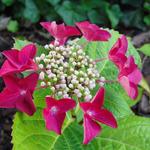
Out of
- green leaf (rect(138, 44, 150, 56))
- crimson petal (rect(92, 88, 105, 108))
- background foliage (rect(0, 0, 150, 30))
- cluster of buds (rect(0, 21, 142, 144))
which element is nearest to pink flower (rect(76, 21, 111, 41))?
cluster of buds (rect(0, 21, 142, 144))

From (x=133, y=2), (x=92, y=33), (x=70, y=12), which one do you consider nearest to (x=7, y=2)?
(x=70, y=12)

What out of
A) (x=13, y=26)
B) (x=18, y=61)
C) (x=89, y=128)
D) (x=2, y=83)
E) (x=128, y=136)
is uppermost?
(x=18, y=61)

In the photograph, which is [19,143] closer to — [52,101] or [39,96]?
[39,96]

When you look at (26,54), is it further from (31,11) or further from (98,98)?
(31,11)

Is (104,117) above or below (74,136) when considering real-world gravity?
above

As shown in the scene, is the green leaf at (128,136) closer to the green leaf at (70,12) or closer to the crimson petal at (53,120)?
the crimson petal at (53,120)

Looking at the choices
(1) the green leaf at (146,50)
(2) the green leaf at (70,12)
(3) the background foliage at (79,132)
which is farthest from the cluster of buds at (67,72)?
(2) the green leaf at (70,12)

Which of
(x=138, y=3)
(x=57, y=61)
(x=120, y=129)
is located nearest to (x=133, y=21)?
(x=138, y=3)
